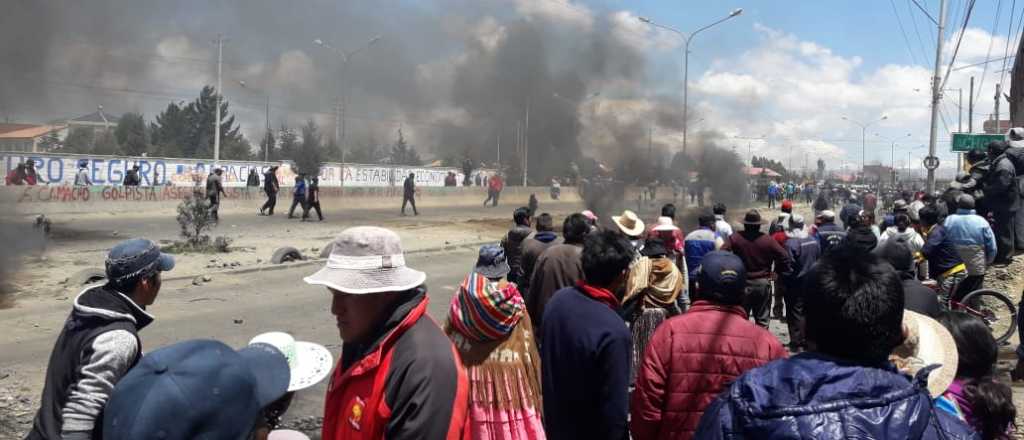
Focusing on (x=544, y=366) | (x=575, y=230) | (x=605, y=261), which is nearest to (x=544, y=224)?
(x=575, y=230)

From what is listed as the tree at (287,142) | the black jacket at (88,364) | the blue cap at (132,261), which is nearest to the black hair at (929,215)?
the blue cap at (132,261)

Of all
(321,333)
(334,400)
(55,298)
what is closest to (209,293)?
(55,298)

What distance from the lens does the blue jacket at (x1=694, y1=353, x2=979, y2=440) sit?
1.42 metres

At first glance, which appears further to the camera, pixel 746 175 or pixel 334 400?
pixel 746 175

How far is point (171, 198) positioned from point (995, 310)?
75.6 ft

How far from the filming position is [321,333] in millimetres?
7875

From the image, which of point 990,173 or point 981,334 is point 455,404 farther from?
point 990,173

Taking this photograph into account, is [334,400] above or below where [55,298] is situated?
above

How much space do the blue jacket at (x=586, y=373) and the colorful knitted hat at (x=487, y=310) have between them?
0.18 m

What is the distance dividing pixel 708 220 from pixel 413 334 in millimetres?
6237

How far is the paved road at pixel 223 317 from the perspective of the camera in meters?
6.42

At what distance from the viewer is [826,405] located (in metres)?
1.43

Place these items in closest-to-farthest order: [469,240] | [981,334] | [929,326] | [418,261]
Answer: [929,326], [981,334], [418,261], [469,240]

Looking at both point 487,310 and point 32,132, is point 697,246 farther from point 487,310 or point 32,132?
point 32,132
